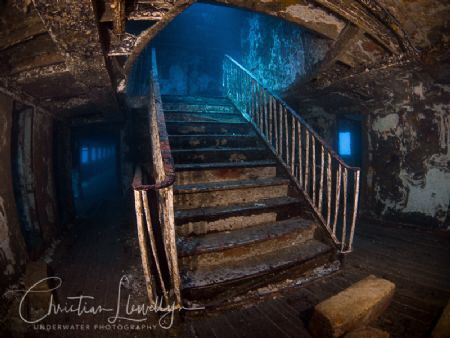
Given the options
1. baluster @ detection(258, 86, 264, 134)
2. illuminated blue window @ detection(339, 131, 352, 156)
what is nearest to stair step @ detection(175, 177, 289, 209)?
baluster @ detection(258, 86, 264, 134)

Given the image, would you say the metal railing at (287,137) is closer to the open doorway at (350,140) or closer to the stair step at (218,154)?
the stair step at (218,154)

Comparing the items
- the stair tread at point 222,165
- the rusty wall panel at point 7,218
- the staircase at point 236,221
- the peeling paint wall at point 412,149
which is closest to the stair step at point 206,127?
the staircase at point 236,221

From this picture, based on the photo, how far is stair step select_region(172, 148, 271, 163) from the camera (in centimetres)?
462

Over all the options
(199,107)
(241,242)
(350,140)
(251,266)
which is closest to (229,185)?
(241,242)

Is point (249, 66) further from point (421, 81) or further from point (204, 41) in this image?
point (421, 81)

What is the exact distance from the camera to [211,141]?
17.2 ft

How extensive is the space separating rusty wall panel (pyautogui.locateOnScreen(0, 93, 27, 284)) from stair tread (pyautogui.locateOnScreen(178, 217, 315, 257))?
218 cm

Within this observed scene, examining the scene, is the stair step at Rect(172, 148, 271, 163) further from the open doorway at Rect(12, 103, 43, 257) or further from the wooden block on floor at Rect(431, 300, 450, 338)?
the wooden block on floor at Rect(431, 300, 450, 338)

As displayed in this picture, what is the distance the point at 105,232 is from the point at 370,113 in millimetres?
6414

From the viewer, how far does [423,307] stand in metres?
2.68

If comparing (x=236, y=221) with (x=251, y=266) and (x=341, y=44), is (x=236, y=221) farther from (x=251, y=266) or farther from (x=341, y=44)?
(x=341, y=44)

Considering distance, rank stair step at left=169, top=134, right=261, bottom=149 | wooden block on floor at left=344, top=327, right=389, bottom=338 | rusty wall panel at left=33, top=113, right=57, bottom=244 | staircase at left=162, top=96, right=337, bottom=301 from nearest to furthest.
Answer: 1. wooden block on floor at left=344, top=327, right=389, bottom=338
2. staircase at left=162, top=96, right=337, bottom=301
3. rusty wall panel at left=33, top=113, right=57, bottom=244
4. stair step at left=169, top=134, right=261, bottom=149

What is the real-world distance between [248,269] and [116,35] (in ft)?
10.6

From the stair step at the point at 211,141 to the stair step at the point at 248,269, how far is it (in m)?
2.59
